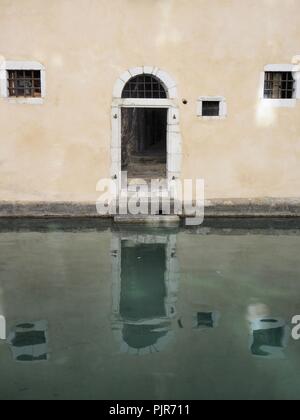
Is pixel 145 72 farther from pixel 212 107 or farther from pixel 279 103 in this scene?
pixel 279 103

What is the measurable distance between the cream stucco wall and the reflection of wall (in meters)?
2.15

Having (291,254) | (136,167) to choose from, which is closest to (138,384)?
(291,254)

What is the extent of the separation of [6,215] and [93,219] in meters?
1.81

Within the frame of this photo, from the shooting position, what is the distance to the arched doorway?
10.2 meters

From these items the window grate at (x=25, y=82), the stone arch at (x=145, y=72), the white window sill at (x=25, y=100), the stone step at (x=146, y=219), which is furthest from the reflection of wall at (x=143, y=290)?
the window grate at (x=25, y=82)

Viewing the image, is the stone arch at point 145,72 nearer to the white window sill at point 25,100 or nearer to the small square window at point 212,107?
the small square window at point 212,107

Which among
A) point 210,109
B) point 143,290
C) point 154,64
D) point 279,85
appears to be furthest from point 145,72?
point 143,290

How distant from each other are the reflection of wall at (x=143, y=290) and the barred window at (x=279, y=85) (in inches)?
151

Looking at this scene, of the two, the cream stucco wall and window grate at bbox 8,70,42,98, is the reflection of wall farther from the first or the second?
window grate at bbox 8,70,42,98

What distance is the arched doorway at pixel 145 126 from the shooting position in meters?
10.2

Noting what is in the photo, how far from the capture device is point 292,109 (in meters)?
10.4

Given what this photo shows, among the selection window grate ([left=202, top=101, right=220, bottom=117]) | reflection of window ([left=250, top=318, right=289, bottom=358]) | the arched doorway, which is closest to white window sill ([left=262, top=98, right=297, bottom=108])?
window grate ([left=202, top=101, right=220, bottom=117])

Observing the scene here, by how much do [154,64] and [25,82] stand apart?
8.77ft
